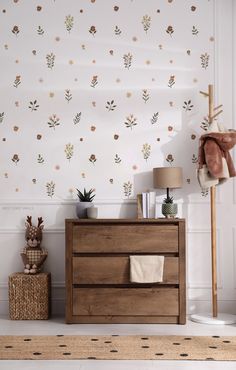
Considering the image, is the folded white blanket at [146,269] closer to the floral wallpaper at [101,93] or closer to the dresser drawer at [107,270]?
the dresser drawer at [107,270]

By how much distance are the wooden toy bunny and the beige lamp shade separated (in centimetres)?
105

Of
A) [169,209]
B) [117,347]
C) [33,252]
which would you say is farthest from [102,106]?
[117,347]

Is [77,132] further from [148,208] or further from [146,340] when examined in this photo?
[146,340]

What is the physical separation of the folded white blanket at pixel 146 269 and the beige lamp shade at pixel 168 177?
58 centimetres

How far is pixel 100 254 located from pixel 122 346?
93 cm

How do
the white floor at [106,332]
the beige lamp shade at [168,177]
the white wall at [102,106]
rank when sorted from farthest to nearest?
the white wall at [102,106] < the beige lamp shade at [168,177] < the white floor at [106,332]

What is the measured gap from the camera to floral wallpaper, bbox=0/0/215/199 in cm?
474

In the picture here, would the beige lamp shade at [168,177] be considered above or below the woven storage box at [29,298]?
above

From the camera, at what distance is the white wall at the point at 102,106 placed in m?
4.73

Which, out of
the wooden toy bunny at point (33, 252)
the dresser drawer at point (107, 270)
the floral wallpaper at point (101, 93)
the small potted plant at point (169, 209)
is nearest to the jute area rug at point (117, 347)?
the dresser drawer at point (107, 270)

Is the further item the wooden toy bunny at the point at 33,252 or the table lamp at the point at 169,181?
the wooden toy bunny at the point at 33,252

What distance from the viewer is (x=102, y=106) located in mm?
4750

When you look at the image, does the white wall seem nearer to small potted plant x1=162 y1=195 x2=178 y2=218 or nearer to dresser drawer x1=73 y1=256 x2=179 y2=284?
small potted plant x1=162 y1=195 x2=178 y2=218

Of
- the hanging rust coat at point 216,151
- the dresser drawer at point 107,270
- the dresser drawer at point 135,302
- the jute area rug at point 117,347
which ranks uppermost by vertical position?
the hanging rust coat at point 216,151
